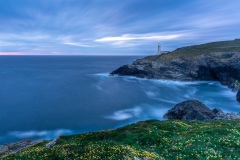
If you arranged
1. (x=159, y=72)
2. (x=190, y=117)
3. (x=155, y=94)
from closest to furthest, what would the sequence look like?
(x=190, y=117)
(x=155, y=94)
(x=159, y=72)

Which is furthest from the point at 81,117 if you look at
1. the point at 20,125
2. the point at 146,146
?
the point at 146,146

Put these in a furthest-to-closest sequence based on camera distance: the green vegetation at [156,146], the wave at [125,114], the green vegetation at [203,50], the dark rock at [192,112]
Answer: the green vegetation at [203,50], the wave at [125,114], the dark rock at [192,112], the green vegetation at [156,146]

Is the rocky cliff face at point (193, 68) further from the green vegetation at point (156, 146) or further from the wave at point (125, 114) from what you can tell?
the green vegetation at point (156, 146)

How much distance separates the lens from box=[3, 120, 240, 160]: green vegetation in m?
14.7

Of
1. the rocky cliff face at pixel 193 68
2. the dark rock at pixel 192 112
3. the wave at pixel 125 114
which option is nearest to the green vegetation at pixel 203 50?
the rocky cliff face at pixel 193 68

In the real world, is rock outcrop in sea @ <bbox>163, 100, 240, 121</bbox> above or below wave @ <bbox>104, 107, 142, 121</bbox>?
above

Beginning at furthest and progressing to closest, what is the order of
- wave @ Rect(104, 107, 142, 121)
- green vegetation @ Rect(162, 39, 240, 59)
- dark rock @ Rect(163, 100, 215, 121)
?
green vegetation @ Rect(162, 39, 240, 59)
wave @ Rect(104, 107, 142, 121)
dark rock @ Rect(163, 100, 215, 121)

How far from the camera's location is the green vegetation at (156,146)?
48.3 feet

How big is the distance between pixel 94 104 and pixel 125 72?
55619mm

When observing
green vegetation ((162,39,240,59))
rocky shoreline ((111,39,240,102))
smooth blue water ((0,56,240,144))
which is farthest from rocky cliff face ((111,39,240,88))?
green vegetation ((162,39,240,59))

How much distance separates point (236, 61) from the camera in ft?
296

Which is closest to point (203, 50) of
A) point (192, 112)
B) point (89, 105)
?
point (89, 105)

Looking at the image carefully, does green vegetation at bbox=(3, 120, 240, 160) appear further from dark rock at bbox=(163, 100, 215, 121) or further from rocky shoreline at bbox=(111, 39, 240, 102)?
rocky shoreline at bbox=(111, 39, 240, 102)

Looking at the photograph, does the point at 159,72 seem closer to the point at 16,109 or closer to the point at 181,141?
the point at 16,109
